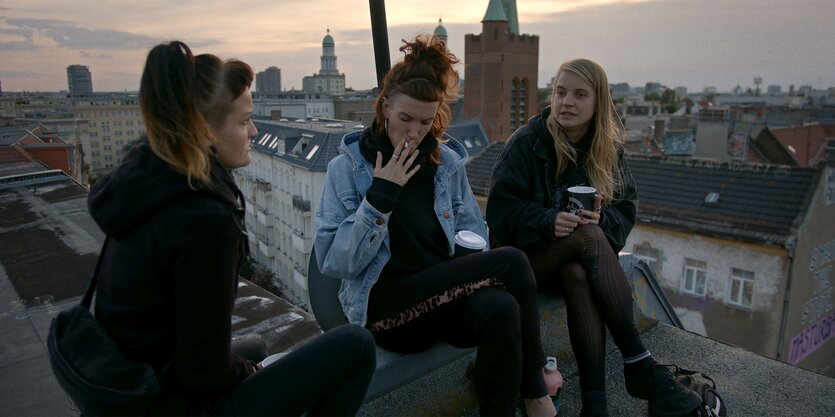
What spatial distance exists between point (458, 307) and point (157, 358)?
3.78 ft

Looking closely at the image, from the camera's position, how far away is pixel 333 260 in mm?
2361

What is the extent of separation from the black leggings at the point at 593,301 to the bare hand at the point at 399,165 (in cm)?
92

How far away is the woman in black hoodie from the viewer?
1558mm

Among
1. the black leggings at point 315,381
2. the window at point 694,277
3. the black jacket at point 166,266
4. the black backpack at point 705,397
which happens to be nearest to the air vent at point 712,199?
the window at point 694,277

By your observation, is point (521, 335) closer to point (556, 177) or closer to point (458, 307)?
point (458, 307)

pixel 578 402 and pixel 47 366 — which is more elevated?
pixel 578 402

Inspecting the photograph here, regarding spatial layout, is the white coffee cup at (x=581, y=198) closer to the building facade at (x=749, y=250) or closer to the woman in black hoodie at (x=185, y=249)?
the woman in black hoodie at (x=185, y=249)

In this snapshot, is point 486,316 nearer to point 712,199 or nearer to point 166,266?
point 166,266

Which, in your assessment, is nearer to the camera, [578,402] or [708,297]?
[578,402]

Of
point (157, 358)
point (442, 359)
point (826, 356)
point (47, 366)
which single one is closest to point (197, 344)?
point (157, 358)

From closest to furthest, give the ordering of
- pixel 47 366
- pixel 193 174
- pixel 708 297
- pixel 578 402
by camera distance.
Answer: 1. pixel 193 174
2. pixel 578 402
3. pixel 47 366
4. pixel 708 297

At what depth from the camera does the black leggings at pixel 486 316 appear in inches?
90.2

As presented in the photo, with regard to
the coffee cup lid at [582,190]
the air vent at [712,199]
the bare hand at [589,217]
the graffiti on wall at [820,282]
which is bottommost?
the graffiti on wall at [820,282]

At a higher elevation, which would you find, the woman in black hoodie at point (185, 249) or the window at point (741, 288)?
the woman in black hoodie at point (185, 249)
